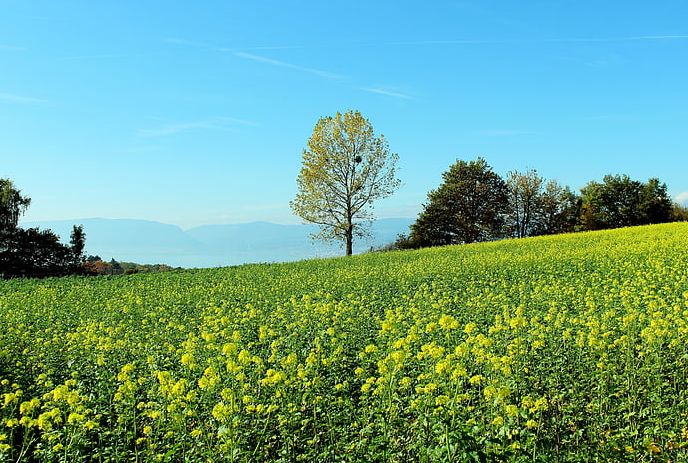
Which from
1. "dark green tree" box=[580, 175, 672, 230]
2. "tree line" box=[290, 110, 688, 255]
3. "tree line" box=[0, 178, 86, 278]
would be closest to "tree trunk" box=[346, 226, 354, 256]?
"tree line" box=[290, 110, 688, 255]

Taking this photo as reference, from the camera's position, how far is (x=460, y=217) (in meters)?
54.3

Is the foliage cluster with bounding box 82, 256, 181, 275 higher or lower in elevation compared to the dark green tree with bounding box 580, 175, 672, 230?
lower

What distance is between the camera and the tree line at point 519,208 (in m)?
54.4

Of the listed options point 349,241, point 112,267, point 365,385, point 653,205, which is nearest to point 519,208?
point 653,205

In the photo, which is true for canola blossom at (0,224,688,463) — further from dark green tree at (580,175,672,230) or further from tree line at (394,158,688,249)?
dark green tree at (580,175,672,230)

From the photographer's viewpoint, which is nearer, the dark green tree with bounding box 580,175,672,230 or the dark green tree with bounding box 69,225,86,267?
the dark green tree with bounding box 69,225,86,267

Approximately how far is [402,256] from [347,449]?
27620mm

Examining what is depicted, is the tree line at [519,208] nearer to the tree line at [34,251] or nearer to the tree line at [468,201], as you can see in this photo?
the tree line at [468,201]

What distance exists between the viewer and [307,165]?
39875 millimetres

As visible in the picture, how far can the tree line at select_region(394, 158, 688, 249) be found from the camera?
5441 cm

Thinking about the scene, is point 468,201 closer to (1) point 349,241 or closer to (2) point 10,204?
(1) point 349,241

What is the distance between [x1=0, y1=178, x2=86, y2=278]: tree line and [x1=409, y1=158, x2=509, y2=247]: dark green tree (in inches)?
1345

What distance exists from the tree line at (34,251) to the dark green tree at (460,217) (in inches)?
1345

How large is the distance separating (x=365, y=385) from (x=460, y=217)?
50.4 meters
